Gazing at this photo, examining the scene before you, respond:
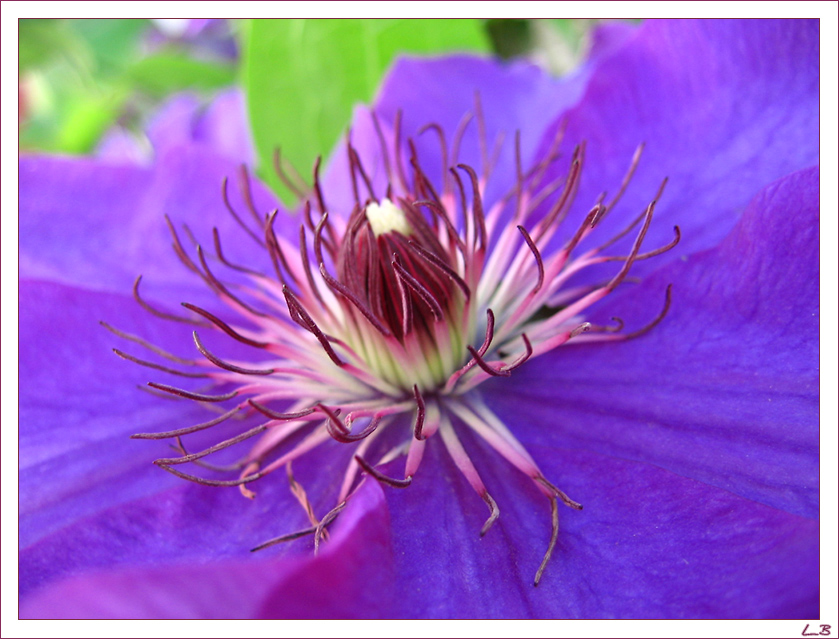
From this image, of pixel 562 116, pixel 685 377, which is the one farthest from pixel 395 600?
pixel 562 116

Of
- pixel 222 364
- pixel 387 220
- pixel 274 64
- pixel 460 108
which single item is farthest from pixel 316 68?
pixel 222 364

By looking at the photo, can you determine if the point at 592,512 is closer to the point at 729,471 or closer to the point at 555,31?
the point at 729,471

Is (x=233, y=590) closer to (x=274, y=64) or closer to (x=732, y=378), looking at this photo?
(x=732, y=378)

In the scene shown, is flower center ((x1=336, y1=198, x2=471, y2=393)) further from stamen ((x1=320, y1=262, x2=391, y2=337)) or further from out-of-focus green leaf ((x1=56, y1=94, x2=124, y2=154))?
out-of-focus green leaf ((x1=56, y1=94, x2=124, y2=154))

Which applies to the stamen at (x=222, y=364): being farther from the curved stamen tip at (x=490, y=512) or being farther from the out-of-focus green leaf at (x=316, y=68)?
the out-of-focus green leaf at (x=316, y=68)

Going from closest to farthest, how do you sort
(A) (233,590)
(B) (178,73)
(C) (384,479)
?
(A) (233,590) < (C) (384,479) < (B) (178,73)
